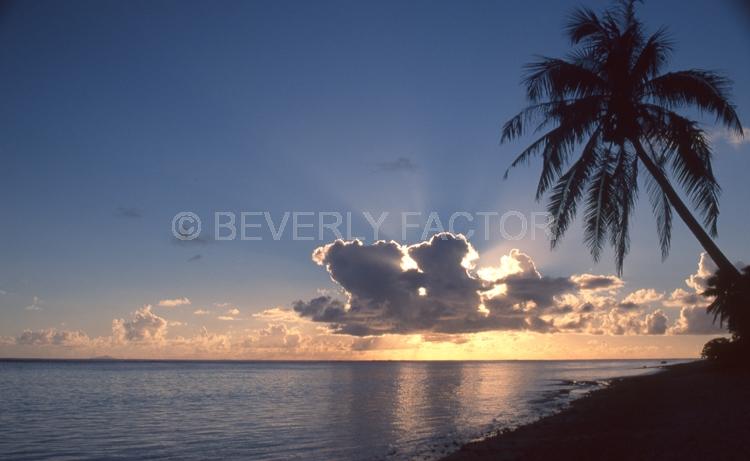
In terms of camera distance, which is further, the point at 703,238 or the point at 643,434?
the point at 643,434

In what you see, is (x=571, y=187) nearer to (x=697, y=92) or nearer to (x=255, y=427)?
(x=697, y=92)

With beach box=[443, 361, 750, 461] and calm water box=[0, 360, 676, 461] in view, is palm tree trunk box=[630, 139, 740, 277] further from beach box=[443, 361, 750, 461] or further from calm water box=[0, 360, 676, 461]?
calm water box=[0, 360, 676, 461]

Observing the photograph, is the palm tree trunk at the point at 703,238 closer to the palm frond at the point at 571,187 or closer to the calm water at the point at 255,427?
the palm frond at the point at 571,187

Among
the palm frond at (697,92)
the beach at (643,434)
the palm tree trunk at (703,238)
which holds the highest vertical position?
the palm frond at (697,92)

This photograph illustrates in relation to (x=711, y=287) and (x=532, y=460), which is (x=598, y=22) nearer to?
(x=532, y=460)

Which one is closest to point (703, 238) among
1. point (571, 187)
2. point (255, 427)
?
point (571, 187)

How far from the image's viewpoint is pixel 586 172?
18.7m

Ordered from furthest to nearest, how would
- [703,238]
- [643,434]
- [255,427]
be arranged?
[255,427] < [643,434] < [703,238]

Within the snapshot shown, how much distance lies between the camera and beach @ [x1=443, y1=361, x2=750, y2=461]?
13.7 m

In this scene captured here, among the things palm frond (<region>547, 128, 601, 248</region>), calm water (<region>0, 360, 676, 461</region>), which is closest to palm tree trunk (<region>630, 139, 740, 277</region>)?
palm frond (<region>547, 128, 601, 248</region>)

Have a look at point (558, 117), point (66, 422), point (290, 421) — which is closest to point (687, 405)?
point (558, 117)

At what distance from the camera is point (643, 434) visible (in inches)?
674

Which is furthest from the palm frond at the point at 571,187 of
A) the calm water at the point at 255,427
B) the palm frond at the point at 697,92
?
the calm water at the point at 255,427

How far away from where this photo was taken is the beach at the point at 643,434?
1366cm
